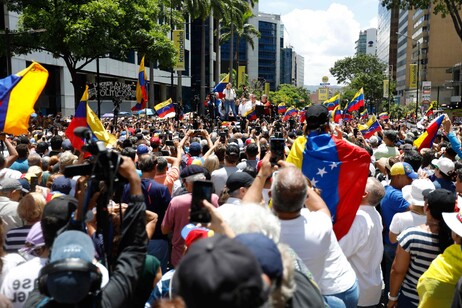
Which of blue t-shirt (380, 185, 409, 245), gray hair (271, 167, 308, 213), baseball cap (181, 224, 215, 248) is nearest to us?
gray hair (271, 167, 308, 213)

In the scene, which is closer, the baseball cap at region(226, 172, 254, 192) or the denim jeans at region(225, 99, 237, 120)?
the baseball cap at region(226, 172, 254, 192)

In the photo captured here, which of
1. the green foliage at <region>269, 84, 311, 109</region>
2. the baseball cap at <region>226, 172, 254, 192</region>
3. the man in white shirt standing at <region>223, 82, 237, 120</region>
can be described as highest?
the green foliage at <region>269, 84, 311, 109</region>

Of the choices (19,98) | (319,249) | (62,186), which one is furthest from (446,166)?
(19,98)

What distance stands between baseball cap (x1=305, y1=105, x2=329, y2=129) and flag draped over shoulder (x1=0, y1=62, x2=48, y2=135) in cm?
485

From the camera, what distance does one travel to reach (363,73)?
247 feet

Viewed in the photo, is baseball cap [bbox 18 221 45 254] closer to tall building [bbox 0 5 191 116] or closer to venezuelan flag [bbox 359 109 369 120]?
tall building [bbox 0 5 191 116]

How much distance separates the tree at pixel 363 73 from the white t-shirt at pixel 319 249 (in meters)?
71.4

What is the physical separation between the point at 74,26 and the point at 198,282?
23.5 m

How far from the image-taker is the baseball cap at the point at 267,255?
1.94m

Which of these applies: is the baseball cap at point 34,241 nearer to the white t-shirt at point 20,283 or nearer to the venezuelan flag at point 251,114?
the white t-shirt at point 20,283

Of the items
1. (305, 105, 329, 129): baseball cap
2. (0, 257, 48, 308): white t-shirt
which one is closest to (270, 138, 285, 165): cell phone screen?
(305, 105, 329, 129): baseball cap

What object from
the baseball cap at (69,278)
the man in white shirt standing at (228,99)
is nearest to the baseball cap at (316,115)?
the baseball cap at (69,278)

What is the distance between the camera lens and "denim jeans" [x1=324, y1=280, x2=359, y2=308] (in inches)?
127

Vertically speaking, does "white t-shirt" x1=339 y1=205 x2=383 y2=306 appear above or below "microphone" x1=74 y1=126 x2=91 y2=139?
below
